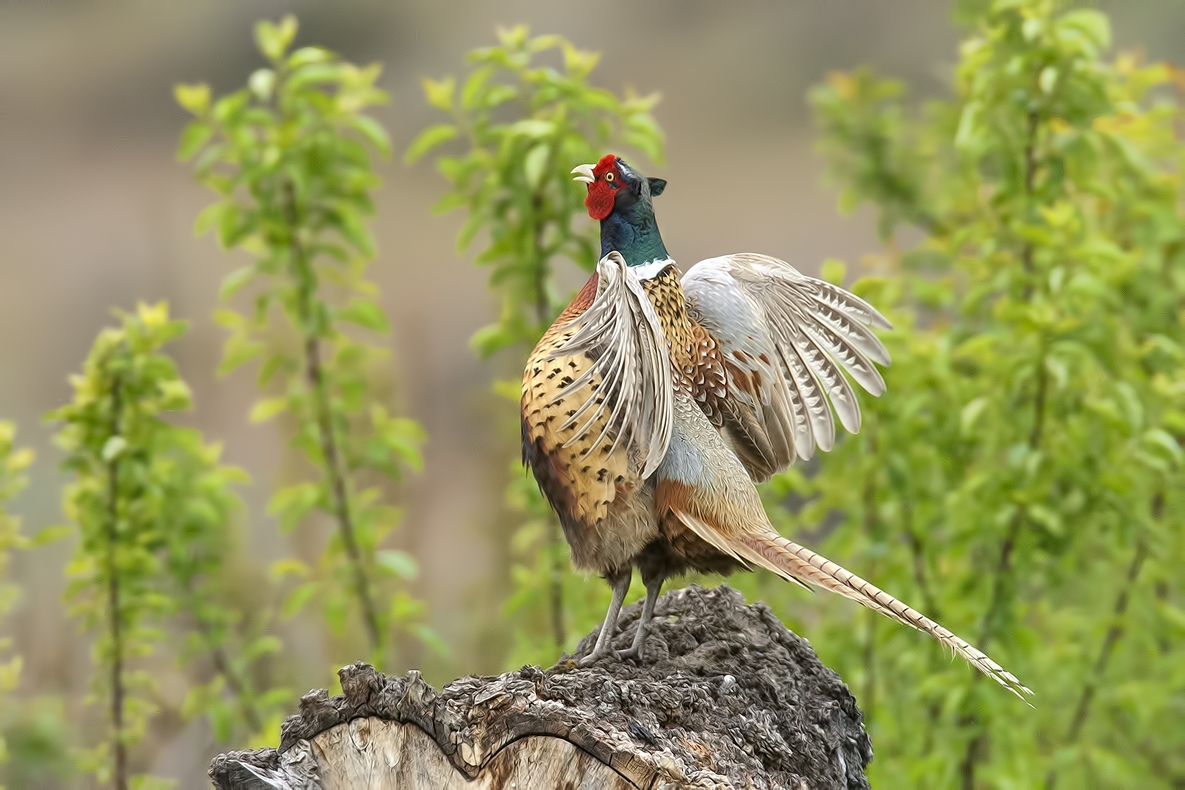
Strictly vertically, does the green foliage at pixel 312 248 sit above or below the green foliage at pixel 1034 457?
above

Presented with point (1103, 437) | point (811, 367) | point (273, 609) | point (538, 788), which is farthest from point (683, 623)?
point (273, 609)

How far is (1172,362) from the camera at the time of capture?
303 cm

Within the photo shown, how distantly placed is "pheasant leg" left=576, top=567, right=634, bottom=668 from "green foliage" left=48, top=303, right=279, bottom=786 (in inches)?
51.3

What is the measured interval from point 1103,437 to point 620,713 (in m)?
1.79

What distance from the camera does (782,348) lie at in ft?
6.76

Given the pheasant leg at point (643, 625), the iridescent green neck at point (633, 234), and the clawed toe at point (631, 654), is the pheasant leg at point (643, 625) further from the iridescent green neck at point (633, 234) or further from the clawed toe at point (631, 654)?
the iridescent green neck at point (633, 234)

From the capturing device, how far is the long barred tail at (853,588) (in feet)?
5.18

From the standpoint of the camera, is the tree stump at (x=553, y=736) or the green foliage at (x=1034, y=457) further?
the green foliage at (x=1034, y=457)

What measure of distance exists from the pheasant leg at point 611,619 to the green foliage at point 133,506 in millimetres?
1302

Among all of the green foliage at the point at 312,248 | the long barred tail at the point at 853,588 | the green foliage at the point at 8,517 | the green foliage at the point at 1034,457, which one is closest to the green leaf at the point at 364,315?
the green foliage at the point at 312,248

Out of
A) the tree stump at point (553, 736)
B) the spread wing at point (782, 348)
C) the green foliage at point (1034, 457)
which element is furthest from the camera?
the green foliage at point (1034, 457)

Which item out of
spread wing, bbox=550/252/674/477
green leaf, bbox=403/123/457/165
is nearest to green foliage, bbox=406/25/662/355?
green leaf, bbox=403/123/457/165

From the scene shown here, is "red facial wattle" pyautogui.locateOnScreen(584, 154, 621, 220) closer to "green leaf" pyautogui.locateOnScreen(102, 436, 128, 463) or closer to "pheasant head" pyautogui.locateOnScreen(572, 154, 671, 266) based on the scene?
"pheasant head" pyautogui.locateOnScreen(572, 154, 671, 266)

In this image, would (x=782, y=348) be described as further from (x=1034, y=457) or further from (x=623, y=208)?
(x=1034, y=457)
